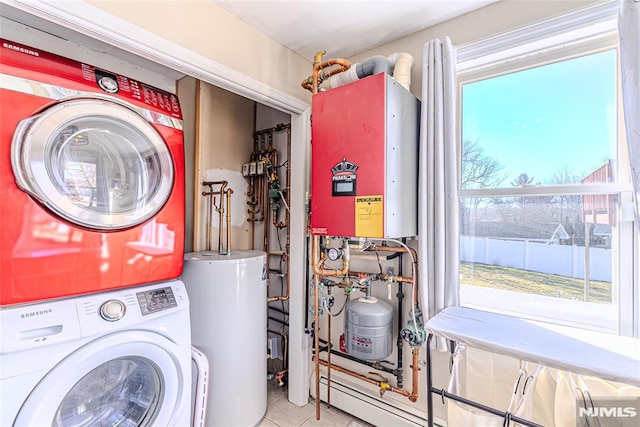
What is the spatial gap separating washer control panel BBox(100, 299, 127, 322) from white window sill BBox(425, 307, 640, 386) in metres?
1.34

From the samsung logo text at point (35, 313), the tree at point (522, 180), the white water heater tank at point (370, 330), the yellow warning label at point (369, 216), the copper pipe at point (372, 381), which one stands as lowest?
the copper pipe at point (372, 381)

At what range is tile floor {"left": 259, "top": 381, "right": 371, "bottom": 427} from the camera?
189 cm

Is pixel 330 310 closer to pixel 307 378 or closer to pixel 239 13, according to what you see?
pixel 307 378

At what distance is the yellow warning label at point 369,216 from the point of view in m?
1.42

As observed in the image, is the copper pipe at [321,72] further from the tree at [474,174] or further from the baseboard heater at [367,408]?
the baseboard heater at [367,408]

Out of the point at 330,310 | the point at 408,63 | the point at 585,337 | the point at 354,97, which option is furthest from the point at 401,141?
the point at 330,310

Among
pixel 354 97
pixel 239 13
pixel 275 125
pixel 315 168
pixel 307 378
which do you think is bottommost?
pixel 307 378

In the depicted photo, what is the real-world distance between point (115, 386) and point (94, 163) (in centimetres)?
103

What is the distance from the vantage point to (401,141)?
1.54 metres

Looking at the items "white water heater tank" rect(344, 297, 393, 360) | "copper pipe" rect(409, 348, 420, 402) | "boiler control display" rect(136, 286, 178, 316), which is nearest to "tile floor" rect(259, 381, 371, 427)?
"copper pipe" rect(409, 348, 420, 402)

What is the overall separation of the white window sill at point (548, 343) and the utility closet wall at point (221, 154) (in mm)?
1724

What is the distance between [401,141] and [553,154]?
0.78 m

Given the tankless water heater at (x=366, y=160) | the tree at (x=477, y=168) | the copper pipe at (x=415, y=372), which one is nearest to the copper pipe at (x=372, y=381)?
the copper pipe at (x=415, y=372)

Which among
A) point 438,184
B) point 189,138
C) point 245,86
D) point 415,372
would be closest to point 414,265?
point 438,184
